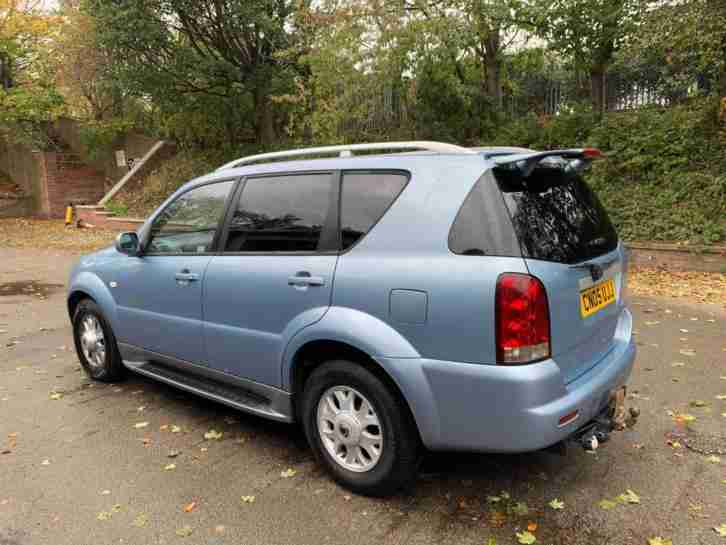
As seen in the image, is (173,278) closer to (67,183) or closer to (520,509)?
(520,509)

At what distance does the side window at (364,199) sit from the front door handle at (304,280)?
22 cm

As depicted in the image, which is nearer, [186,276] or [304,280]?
[304,280]

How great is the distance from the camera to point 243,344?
3.48m

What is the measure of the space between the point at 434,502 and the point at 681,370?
2.99 m

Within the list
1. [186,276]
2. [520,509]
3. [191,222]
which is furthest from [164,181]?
[520,509]

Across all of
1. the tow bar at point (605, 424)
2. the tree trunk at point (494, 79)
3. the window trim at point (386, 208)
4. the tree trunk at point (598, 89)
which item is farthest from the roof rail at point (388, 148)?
the tree trunk at point (494, 79)

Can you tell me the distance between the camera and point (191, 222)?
407cm

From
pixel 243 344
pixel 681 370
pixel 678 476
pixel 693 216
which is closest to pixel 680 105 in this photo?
pixel 693 216

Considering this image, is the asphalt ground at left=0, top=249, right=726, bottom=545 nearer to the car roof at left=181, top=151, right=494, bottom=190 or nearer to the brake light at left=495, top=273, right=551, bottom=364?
the brake light at left=495, top=273, right=551, bottom=364

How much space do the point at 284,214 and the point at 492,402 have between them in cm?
164

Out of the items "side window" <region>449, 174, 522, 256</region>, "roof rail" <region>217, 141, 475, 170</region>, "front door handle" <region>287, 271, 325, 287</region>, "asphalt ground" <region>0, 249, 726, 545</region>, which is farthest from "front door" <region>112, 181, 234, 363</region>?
"side window" <region>449, 174, 522, 256</region>

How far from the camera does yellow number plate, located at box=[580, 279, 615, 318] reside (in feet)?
9.30

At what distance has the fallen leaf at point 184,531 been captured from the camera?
2818 mm

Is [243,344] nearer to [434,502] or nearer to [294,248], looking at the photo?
[294,248]
